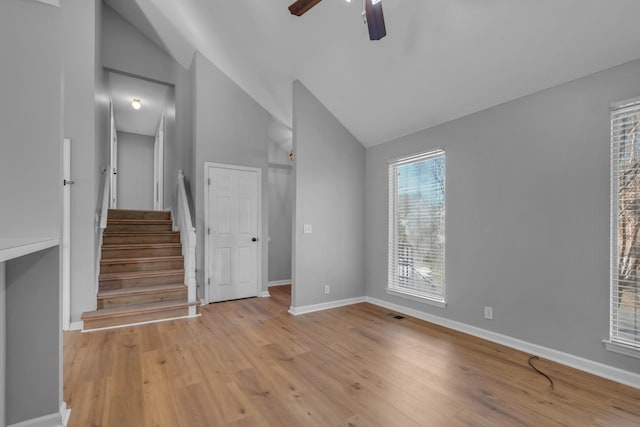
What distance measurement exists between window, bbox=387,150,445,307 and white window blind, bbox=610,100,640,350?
1.45 m

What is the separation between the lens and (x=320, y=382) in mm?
2217

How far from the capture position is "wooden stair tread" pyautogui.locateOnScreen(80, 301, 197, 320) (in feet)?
11.0

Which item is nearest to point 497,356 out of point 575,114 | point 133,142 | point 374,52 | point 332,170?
point 575,114

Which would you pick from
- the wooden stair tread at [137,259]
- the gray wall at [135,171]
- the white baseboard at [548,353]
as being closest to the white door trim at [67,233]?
the wooden stair tread at [137,259]

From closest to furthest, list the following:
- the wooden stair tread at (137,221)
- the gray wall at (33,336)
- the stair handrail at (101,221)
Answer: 1. the gray wall at (33,336)
2. the stair handrail at (101,221)
3. the wooden stair tread at (137,221)

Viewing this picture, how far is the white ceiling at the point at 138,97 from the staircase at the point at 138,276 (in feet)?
8.22

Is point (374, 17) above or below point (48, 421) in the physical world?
above

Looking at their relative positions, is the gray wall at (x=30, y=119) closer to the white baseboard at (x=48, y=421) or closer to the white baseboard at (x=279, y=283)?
the white baseboard at (x=48, y=421)

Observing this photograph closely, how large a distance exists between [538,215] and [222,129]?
4.22 m

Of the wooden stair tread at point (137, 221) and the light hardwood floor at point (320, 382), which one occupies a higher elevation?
the wooden stair tread at point (137, 221)

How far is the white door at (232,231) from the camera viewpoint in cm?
449

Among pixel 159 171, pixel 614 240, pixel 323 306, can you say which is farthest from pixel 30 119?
pixel 159 171

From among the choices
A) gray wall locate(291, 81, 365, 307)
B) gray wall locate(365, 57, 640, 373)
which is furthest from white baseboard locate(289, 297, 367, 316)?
gray wall locate(365, 57, 640, 373)

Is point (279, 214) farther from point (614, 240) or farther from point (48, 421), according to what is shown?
point (614, 240)
